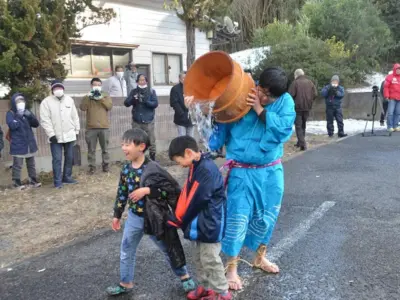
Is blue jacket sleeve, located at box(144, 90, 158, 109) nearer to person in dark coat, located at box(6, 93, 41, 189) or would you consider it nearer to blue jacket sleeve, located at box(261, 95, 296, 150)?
person in dark coat, located at box(6, 93, 41, 189)

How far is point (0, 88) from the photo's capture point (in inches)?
296

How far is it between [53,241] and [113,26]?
857 cm

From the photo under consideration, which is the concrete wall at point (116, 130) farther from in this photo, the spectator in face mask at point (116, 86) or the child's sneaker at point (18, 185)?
the spectator in face mask at point (116, 86)

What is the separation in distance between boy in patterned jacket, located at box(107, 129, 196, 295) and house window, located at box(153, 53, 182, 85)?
416 inches

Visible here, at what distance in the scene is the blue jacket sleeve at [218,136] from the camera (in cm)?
328

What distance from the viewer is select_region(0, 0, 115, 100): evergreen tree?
6.67m

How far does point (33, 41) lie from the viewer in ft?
23.4

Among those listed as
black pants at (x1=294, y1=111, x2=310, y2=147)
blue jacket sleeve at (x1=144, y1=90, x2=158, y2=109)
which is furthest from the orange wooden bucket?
black pants at (x1=294, y1=111, x2=310, y2=147)

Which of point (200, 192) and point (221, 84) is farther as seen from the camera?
point (221, 84)

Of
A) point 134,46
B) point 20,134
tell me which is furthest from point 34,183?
point 134,46

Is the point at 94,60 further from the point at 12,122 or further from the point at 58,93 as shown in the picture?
the point at 12,122

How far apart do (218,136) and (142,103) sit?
5059 mm

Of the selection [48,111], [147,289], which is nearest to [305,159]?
[48,111]

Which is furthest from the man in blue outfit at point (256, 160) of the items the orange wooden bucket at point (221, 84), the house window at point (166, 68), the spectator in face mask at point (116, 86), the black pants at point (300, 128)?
the house window at point (166, 68)
